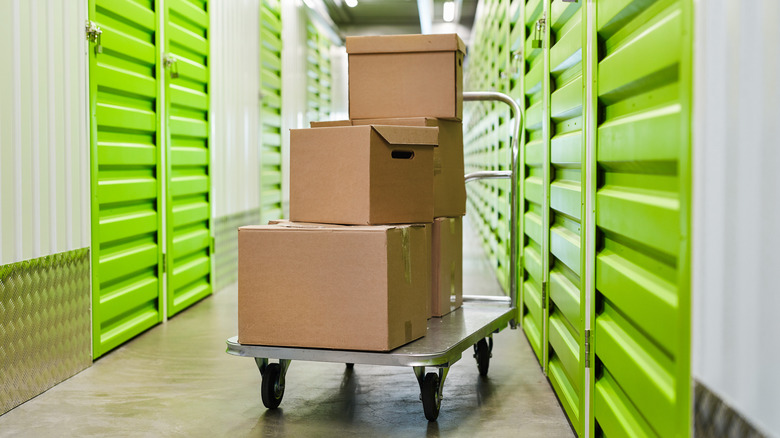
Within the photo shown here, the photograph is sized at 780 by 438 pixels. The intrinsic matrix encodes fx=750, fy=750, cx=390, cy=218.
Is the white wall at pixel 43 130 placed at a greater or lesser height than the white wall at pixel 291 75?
lesser

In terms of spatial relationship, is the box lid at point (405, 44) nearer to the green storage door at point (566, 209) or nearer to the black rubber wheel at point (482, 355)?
the green storage door at point (566, 209)

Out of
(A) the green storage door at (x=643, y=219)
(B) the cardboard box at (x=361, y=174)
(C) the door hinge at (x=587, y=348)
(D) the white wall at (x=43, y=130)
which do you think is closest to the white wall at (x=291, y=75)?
(D) the white wall at (x=43, y=130)

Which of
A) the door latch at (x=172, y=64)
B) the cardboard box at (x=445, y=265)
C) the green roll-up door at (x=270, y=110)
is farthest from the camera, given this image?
the green roll-up door at (x=270, y=110)

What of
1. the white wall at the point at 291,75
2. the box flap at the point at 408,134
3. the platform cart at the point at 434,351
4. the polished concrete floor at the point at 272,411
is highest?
the white wall at the point at 291,75

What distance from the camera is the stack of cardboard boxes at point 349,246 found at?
2.47 metres

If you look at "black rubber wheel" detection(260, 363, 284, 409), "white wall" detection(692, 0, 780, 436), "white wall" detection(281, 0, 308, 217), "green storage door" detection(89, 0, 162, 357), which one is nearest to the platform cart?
"black rubber wheel" detection(260, 363, 284, 409)

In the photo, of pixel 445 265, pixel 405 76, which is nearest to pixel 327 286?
pixel 445 265

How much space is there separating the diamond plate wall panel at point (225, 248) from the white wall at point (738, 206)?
14.9ft

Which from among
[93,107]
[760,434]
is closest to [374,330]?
[760,434]

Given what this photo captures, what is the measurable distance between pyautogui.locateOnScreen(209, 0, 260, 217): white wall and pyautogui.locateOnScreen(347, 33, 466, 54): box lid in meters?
2.51

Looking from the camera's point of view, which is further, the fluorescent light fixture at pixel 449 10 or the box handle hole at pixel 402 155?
the fluorescent light fixture at pixel 449 10

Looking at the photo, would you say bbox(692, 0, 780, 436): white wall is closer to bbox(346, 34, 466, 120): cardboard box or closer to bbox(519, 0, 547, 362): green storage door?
bbox(346, 34, 466, 120): cardboard box

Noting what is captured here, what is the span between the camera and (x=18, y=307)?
2869mm

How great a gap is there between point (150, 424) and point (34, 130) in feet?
4.06
